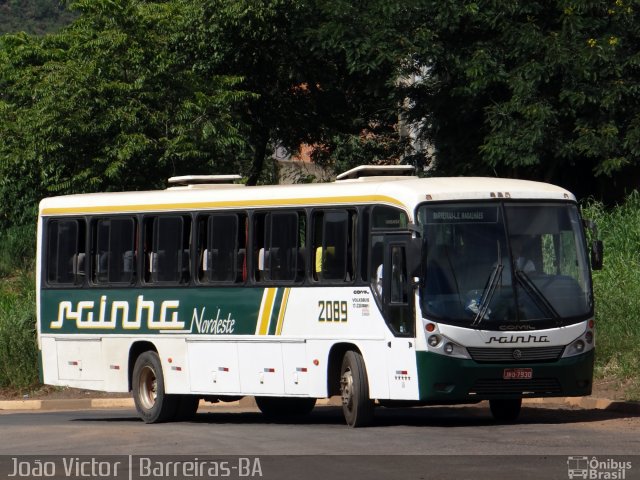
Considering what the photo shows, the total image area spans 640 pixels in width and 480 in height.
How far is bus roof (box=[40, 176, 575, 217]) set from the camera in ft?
54.0

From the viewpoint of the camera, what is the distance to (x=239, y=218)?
18578 millimetres

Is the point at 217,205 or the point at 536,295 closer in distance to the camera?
the point at 536,295

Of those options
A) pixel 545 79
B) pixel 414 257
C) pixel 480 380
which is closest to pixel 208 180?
pixel 414 257

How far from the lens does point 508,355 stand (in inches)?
627

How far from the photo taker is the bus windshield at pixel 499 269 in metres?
16.0

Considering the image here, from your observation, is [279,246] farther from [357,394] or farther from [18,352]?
[18,352]

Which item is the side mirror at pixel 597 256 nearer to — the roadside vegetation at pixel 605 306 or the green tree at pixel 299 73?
the roadside vegetation at pixel 605 306

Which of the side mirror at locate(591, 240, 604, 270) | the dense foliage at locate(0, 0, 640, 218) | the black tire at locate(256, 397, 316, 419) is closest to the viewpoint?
the side mirror at locate(591, 240, 604, 270)

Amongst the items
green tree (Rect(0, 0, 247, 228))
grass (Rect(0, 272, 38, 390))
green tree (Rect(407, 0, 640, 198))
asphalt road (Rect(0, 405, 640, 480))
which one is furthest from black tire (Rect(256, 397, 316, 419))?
green tree (Rect(0, 0, 247, 228))

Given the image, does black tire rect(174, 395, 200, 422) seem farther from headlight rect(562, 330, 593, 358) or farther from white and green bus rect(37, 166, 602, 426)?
headlight rect(562, 330, 593, 358)

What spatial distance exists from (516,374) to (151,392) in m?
5.79

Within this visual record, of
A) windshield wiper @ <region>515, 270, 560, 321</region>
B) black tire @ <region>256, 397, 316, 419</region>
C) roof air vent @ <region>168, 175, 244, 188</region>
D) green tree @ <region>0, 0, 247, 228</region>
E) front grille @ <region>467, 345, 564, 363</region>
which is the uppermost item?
green tree @ <region>0, 0, 247, 228</region>

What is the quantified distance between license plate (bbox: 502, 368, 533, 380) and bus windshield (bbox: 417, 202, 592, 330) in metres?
0.45

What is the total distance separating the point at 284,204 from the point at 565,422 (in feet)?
13.8
